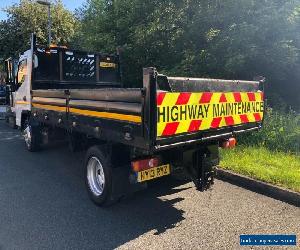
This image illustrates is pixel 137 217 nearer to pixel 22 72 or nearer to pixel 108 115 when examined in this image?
pixel 108 115

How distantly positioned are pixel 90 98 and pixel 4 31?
23.6 meters

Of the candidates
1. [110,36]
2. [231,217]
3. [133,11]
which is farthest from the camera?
[110,36]

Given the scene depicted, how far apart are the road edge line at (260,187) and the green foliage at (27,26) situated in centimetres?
2075

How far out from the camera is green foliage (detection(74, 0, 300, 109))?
975cm

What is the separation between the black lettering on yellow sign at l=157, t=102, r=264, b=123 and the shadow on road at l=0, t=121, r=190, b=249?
145 centimetres

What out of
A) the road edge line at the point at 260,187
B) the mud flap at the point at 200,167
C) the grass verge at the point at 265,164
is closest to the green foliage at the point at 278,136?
the grass verge at the point at 265,164

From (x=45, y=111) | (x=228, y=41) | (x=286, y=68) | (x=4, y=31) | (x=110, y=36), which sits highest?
(x=4, y=31)

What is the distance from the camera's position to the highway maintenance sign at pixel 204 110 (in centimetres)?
397

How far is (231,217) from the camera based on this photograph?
4.68 m

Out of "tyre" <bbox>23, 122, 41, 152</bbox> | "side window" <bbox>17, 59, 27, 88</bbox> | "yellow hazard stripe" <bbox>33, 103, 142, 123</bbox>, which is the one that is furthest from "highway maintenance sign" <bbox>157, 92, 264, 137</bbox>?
"side window" <bbox>17, 59, 27, 88</bbox>

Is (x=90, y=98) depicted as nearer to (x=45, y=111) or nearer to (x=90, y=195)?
(x=90, y=195)

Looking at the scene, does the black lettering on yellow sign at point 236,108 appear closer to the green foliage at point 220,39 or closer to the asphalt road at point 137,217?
the asphalt road at point 137,217

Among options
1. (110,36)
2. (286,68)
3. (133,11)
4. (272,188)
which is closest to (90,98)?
(272,188)

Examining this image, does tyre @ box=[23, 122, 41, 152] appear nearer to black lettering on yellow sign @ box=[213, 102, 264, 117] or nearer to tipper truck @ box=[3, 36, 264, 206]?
tipper truck @ box=[3, 36, 264, 206]
